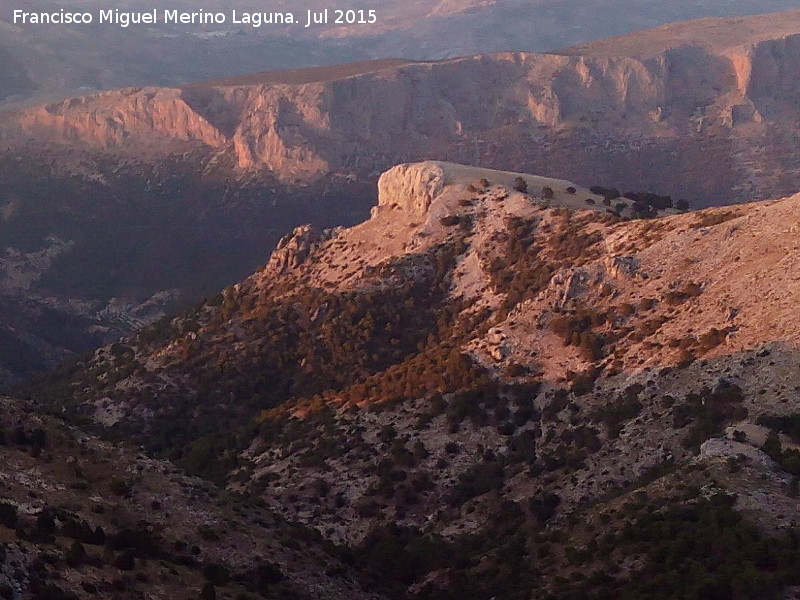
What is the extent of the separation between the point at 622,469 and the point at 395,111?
152 meters

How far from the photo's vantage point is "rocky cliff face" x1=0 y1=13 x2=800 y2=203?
17738 cm

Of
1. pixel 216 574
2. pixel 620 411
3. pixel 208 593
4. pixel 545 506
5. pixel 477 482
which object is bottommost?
pixel 477 482

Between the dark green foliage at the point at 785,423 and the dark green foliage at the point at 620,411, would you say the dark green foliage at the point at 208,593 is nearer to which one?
the dark green foliage at the point at 620,411

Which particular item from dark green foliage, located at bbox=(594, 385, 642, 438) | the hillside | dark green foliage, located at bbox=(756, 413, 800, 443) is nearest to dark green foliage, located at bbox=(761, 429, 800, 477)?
the hillside

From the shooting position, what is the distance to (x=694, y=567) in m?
29.4

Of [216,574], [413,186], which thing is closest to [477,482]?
[216,574]

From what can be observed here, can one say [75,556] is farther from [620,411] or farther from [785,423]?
[785,423]

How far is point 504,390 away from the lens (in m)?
52.9

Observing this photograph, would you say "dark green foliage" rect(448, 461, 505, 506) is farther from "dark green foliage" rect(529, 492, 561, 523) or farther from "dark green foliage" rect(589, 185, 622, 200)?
"dark green foliage" rect(589, 185, 622, 200)

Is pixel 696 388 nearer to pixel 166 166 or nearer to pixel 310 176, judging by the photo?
pixel 310 176

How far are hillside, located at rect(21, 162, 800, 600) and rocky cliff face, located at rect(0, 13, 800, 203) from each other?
9918 cm

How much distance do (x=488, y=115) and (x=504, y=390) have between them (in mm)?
145103

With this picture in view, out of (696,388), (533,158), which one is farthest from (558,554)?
(533,158)

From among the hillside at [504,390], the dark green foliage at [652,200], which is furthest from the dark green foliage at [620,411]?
the dark green foliage at [652,200]
